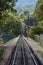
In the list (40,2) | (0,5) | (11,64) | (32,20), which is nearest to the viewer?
(11,64)

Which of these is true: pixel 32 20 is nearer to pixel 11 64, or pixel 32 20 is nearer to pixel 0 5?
pixel 0 5

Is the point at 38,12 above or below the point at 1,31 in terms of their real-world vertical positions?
above

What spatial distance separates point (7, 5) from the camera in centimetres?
2991

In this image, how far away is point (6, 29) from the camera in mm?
68625

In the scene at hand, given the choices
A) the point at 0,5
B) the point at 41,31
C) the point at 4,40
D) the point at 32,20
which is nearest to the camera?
A: the point at 0,5

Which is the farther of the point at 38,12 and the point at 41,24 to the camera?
the point at 41,24

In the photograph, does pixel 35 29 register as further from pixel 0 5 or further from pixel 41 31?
pixel 0 5

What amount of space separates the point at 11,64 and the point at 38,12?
1230 inches

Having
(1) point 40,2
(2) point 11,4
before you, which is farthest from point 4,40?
(2) point 11,4

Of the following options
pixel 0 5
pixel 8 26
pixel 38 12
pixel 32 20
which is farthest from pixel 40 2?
pixel 32 20

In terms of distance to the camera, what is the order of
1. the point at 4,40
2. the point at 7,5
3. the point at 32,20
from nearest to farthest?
the point at 7,5
the point at 4,40
the point at 32,20

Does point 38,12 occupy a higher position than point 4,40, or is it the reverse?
point 38,12

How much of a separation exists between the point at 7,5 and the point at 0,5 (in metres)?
2.34

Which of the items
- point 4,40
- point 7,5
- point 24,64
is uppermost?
point 7,5
